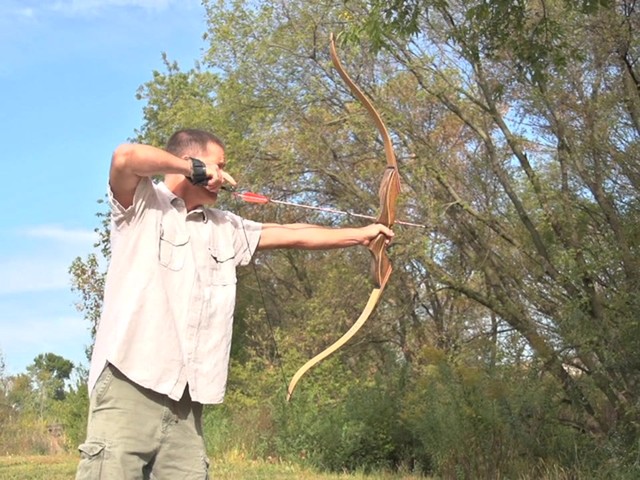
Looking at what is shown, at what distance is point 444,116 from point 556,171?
Result: 2.50 metres

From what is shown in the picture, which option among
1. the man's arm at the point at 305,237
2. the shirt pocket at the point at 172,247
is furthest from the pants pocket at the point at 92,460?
the man's arm at the point at 305,237

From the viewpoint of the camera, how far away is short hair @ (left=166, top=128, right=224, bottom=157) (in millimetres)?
2637

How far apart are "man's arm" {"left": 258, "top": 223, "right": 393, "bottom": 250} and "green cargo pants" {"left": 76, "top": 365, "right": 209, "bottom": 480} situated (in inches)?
28.1

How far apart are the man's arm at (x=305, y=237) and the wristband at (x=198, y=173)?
46 centimetres

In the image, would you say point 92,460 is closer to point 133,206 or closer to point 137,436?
point 137,436

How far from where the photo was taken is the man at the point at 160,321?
2.27 m

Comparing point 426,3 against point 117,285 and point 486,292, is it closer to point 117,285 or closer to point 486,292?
point 117,285

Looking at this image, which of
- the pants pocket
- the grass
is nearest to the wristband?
the pants pocket

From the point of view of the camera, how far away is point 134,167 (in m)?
2.32

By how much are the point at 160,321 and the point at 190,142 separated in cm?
63

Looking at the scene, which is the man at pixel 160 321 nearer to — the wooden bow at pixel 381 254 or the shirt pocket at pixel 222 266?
the shirt pocket at pixel 222 266

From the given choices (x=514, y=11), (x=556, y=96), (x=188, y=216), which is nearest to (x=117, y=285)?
(x=188, y=216)

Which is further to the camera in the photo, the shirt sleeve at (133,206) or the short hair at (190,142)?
the short hair at (190,142)

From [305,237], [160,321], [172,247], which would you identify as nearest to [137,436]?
[160,321]
